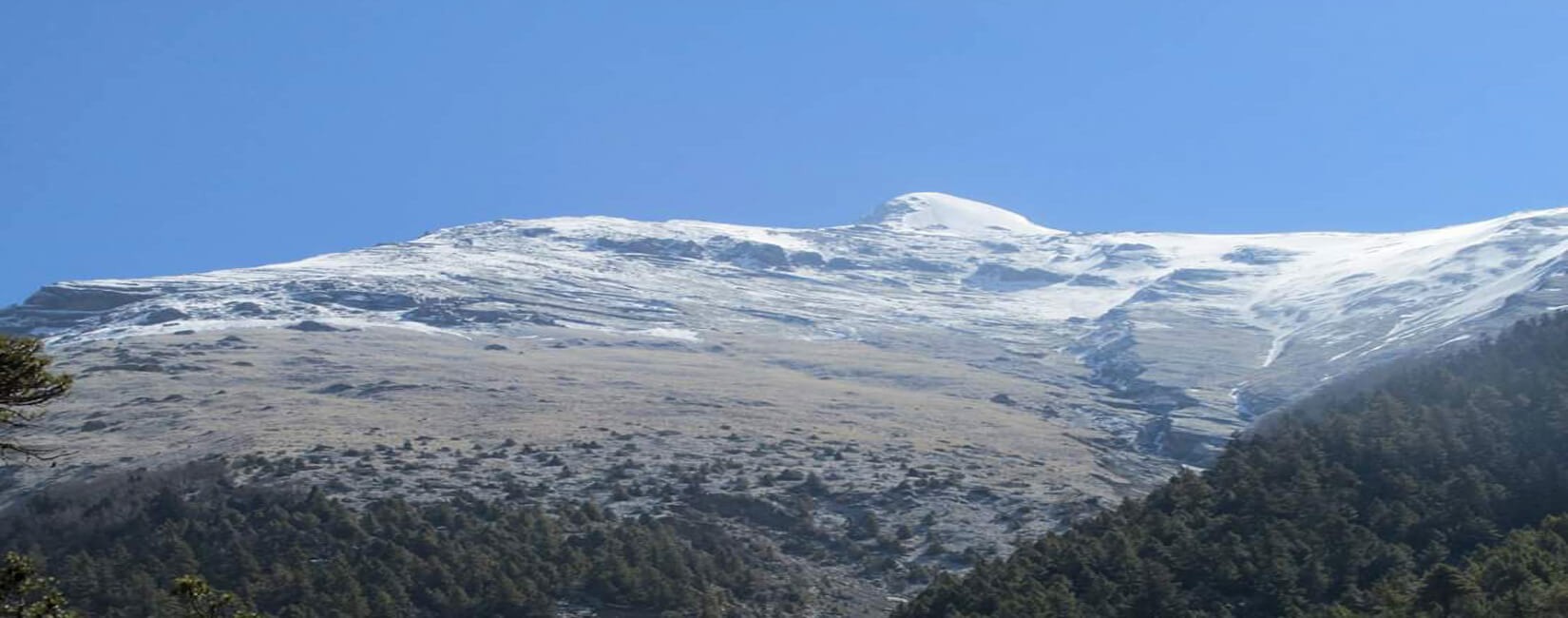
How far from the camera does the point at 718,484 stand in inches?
3930

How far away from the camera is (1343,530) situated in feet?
224

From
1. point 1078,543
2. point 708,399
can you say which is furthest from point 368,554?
point 708,399

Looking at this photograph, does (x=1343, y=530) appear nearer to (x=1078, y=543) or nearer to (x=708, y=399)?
(x=1078, y=543)

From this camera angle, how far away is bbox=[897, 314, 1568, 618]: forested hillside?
60.4 metres

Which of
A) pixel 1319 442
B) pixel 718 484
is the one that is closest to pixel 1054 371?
pixel 718 484

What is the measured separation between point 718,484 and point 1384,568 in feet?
146

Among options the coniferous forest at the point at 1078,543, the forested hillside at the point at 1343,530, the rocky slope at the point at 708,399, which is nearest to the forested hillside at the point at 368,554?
the coniferous forest at the point at 1078,543

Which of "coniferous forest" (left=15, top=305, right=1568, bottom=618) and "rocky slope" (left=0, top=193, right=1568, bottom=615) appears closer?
"coniferous forest" (left=15, top=305, right=1568, bottom=618)

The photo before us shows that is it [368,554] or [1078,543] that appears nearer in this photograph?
[1078,543]

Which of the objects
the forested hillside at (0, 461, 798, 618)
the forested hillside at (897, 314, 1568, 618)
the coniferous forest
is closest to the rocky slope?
the forested hillside at (0, 461, 798, 618)

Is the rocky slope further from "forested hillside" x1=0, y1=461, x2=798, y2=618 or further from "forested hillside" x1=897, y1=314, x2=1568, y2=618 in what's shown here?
"forested hillside" x1=897, y1=314, x2=1568, y2=618

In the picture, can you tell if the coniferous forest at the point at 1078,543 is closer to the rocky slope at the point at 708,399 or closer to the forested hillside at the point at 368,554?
the forested hillside at the point at 368,554

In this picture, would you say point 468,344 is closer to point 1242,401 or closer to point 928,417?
point 928,417

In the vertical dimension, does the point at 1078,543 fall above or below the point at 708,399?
below
